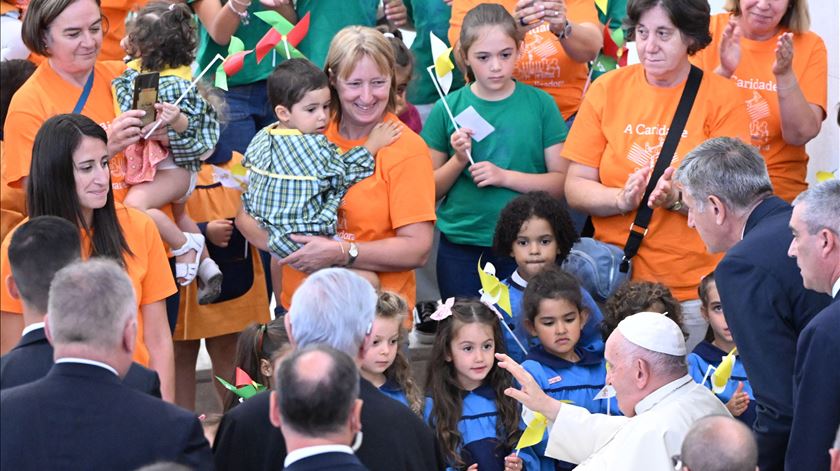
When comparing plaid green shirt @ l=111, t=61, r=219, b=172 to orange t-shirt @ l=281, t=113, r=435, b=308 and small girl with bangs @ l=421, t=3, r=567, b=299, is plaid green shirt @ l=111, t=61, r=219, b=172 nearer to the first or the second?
orange t-shirt @ l=281, t=113, r=435, b=308

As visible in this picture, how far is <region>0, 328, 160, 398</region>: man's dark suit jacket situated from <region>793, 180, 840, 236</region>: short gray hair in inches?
87.4

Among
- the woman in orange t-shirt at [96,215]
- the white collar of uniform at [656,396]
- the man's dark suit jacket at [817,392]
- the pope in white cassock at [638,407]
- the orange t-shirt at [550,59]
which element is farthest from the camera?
the orange t-shirt at [550,59]

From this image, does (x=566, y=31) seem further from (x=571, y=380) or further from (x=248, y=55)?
(x=571, y=380)

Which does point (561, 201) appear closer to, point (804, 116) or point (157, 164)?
point (804, 116)

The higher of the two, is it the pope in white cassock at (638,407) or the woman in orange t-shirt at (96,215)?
the woman in orange t-shirt at (96,215)

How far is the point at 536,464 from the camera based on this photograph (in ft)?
19.7

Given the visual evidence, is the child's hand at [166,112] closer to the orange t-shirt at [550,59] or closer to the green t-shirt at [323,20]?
the green t-shirt at [323,20]

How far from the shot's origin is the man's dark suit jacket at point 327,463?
3543mm

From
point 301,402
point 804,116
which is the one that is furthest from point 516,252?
point 301,402

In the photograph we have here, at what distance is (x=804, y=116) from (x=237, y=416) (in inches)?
158

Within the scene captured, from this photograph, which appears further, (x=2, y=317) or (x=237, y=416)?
(x=2, y=317)

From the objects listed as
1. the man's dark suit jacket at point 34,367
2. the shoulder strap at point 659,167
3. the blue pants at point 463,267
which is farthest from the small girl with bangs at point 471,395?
the man's dark suit jacket at point 34,367

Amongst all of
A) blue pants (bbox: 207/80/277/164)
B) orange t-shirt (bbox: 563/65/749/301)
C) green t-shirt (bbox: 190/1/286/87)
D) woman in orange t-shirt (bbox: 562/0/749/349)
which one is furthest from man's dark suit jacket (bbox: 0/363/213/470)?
green t-shirt (bbox: 190/1/286/87)

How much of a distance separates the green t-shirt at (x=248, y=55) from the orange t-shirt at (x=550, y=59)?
104 centimetres
